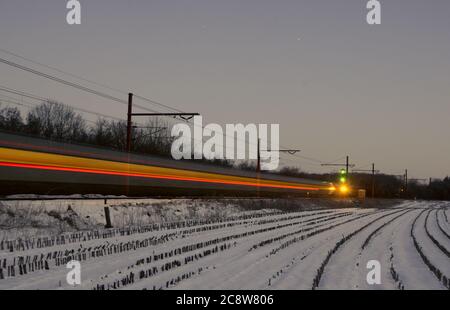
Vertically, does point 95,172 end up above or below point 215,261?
above

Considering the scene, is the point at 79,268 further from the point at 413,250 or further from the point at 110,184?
the point at 110,184

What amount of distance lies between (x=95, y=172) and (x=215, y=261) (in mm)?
12866

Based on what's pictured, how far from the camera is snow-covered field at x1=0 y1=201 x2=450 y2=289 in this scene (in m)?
10.3

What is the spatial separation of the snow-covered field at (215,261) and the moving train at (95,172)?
13.3 feet

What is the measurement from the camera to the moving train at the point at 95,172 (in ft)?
65.1

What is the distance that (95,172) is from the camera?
971 inches

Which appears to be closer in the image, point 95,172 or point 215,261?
point 215,261

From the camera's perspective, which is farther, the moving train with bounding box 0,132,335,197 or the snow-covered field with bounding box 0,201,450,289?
the moving train with bounding box 0,132,335,197

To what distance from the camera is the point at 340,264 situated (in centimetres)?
1346

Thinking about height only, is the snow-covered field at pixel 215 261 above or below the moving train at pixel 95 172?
below

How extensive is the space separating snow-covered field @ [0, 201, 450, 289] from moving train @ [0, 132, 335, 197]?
4.05m

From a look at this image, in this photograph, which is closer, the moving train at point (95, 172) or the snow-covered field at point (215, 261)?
the snow-covered field at point (215, 261)

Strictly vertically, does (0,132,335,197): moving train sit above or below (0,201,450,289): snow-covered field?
above
